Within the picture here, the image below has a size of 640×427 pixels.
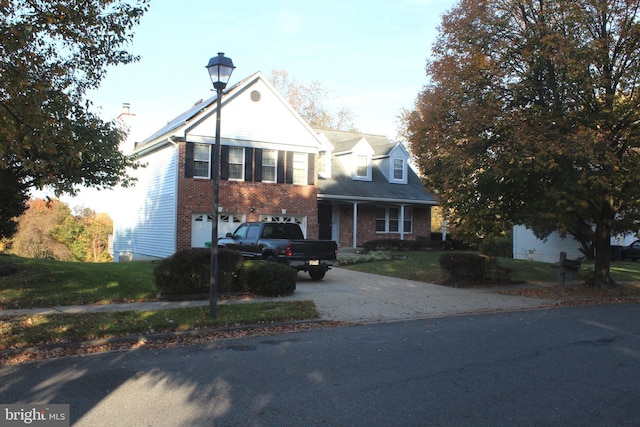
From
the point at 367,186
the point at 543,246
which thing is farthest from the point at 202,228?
the point at 543,246

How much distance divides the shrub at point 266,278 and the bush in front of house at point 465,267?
5.65 meters

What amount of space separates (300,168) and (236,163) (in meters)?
3.26

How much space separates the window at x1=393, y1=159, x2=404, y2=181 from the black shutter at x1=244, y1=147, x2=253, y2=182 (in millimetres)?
10843

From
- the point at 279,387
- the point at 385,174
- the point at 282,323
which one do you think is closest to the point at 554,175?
the point at 282,323

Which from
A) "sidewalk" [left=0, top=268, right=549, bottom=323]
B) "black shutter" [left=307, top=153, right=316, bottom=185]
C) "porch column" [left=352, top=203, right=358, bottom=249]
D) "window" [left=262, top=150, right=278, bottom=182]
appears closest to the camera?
"sidewalk" [left=0, top=268, right=549, bottom=323]

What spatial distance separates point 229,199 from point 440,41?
1171 centimetres

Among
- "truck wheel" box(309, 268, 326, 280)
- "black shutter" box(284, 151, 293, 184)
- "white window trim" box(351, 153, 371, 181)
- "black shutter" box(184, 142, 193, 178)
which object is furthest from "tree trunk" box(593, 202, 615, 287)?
"black shutter" box(184, 142, 193, 178)

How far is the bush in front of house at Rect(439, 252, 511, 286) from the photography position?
16.1 m

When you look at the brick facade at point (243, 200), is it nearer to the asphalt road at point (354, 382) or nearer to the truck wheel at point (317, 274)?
the truck wheel at point (317, 274)

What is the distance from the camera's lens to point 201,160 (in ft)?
75.0

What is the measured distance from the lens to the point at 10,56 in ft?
24.9

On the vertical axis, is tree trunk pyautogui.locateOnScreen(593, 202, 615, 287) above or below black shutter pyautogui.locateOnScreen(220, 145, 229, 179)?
below

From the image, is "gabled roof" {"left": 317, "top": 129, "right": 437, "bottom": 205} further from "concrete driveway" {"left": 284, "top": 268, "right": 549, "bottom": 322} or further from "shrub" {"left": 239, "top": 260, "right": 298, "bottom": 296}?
"shrub" {"left": 239, "top": 260, "right": 298, "bottom": 296}

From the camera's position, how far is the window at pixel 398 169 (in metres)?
31.8
